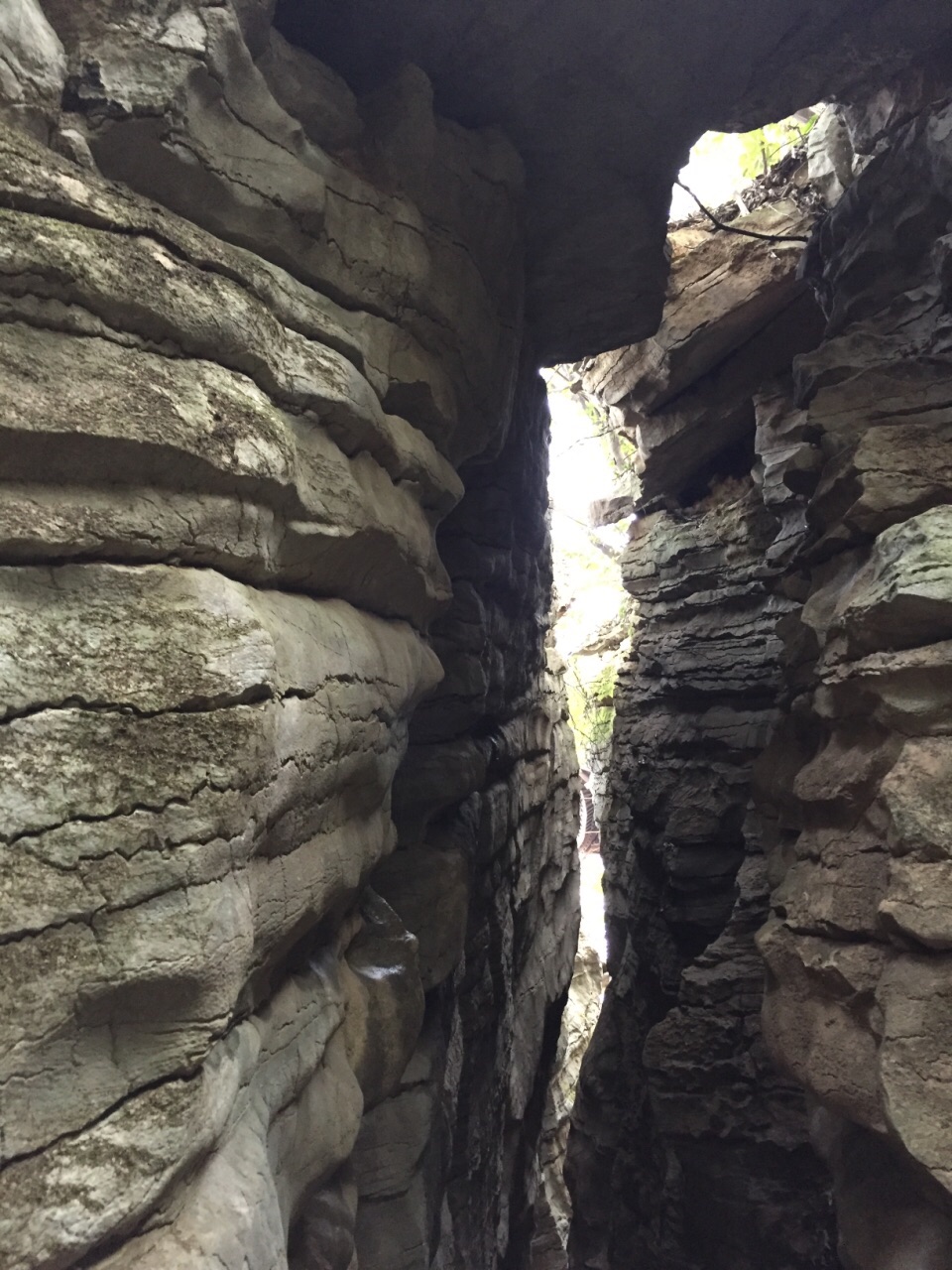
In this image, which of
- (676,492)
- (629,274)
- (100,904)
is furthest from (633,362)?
(100,904)

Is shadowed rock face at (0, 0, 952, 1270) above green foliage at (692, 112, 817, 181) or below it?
below

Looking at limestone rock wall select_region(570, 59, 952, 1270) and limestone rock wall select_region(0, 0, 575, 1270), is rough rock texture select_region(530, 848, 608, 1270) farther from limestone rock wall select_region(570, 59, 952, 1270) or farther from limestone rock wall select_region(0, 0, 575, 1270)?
limestone rock wall select_region(0, 0, 575, 1270)

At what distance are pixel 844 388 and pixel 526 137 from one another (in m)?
3.23

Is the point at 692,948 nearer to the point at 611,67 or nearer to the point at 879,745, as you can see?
the point at 879,745

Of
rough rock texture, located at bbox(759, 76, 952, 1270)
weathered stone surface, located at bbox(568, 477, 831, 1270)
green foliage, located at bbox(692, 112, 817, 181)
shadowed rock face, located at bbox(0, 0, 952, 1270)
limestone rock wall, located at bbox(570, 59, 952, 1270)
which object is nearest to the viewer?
shadowed rock face, located at bbox(0, 0, 952, 1270)

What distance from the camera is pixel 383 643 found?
501 centimetres

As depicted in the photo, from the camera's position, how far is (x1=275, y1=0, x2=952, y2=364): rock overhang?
5.64 metres

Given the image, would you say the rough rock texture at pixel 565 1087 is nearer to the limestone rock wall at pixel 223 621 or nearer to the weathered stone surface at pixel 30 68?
the limestone rock wall at pixel 223 621

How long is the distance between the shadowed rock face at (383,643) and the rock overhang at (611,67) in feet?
0.11

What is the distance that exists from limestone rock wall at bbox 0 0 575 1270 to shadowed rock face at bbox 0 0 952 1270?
0.02 meters

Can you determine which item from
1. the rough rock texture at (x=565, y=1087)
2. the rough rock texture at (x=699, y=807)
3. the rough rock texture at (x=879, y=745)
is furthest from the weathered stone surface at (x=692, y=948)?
the rough rock texture at (x=879, y=745)

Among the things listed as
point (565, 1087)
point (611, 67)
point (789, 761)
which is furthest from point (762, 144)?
point (565, 1087)

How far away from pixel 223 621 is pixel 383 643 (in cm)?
185

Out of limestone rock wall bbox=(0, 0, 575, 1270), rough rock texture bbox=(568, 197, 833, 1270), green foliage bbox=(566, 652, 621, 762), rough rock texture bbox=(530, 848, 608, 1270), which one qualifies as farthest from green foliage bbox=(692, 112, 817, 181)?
rough rock texture bbox=(530, 848, 608, 1270)
